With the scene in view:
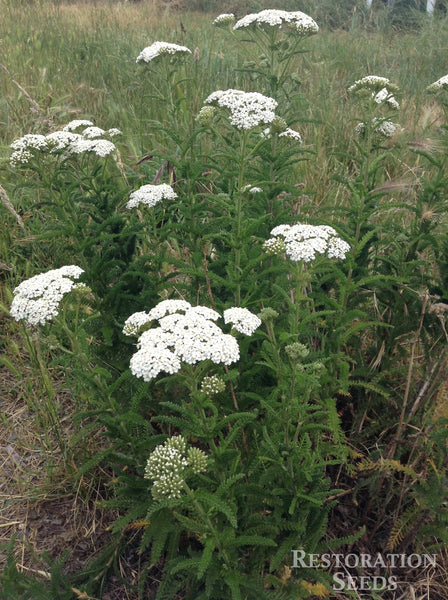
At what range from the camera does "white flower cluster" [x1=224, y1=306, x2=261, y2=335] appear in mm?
2209

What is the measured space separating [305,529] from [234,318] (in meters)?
1.12

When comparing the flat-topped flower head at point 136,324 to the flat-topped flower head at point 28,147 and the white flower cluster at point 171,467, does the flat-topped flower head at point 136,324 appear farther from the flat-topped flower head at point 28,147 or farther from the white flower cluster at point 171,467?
the flat-topped flower head at point 28,147

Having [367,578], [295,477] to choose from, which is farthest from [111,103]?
[367,578]

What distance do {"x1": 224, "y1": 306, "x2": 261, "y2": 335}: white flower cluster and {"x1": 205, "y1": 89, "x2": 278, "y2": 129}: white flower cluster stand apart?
1197 mm

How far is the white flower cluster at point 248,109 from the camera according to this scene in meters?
2.84

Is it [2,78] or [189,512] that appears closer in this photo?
[189,512]

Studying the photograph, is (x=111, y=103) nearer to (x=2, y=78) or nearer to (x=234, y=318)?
(x=2, y=78)

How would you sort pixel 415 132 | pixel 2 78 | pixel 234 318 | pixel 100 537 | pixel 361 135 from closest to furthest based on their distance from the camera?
pixel 234 318 < pixel 100 537 < pixel 361 135 < pixel 415 132 < pixel 2 78

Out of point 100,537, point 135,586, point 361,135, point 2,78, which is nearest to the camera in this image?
point 135,586

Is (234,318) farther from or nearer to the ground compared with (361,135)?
nearer to the ground

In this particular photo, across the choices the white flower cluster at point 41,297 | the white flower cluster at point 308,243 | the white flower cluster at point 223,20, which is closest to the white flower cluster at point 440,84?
the white flower cluster at point 308,243

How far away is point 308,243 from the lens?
2520mm

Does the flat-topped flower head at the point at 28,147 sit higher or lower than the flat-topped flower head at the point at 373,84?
lower

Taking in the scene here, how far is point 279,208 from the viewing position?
128 inches
